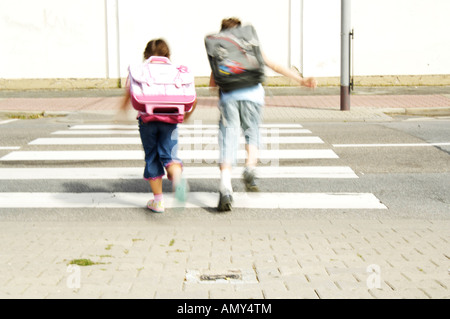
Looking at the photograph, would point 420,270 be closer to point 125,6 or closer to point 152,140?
point 152,140

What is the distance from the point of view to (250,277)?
4.45 m

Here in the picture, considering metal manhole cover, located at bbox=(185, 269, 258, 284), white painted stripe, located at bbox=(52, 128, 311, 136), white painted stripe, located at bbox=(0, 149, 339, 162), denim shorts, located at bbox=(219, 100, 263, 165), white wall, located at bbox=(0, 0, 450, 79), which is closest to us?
metal manhole cover, located at bbox=(185, 269, 258, 284)

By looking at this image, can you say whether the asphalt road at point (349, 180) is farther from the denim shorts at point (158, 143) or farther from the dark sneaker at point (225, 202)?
the denim shorts at point (158, 143)

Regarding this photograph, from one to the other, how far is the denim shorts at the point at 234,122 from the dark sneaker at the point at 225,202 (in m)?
0.30

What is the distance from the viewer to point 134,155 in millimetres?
9742

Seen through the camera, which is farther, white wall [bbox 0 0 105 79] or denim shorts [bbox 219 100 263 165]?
white wall [bbox 0 0 105 79]

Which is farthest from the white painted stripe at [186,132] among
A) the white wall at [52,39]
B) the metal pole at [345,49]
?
the white wall at [52,39]

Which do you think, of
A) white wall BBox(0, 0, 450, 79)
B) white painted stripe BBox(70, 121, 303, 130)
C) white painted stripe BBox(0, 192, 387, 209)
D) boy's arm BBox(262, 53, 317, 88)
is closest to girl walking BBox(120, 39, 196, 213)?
white painted stripe BBox(0, 192, 387, 209)

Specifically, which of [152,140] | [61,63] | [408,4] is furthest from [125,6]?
[152,140]

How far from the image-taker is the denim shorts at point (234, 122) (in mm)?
6438

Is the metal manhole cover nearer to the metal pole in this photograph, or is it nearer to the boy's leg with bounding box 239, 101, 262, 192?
the boy's leg with bounding box 239, 101, 262, 192

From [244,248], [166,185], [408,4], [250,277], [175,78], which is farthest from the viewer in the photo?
[408,4]

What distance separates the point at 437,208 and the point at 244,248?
2.44 metres

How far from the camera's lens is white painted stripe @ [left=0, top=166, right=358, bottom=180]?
828cm
